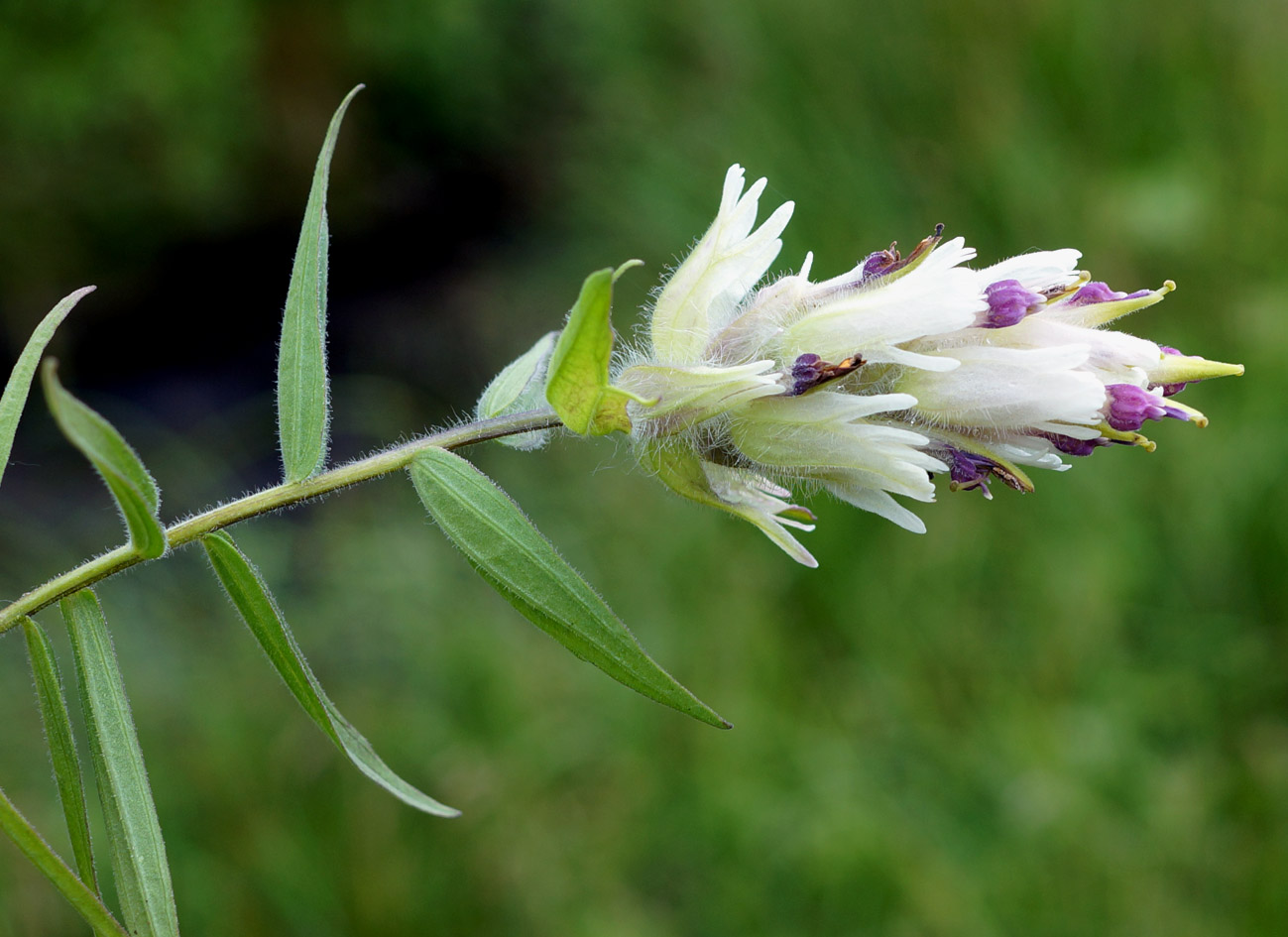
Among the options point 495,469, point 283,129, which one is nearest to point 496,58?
point 283,129

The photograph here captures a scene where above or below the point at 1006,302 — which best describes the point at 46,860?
below

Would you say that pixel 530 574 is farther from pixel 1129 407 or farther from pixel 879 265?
pixel 1129 407

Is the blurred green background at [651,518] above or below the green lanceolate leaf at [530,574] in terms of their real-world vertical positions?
below

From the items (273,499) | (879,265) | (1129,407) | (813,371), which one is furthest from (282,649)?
(1129,407)

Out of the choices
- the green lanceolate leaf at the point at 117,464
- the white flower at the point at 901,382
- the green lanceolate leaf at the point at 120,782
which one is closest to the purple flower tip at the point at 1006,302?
the white flower at the point at 901,382

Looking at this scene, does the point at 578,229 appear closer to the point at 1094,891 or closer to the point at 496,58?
the point at 496,58

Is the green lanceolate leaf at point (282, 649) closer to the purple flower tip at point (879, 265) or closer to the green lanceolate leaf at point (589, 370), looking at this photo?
the green lanceolate leaf at point (589, 370)
